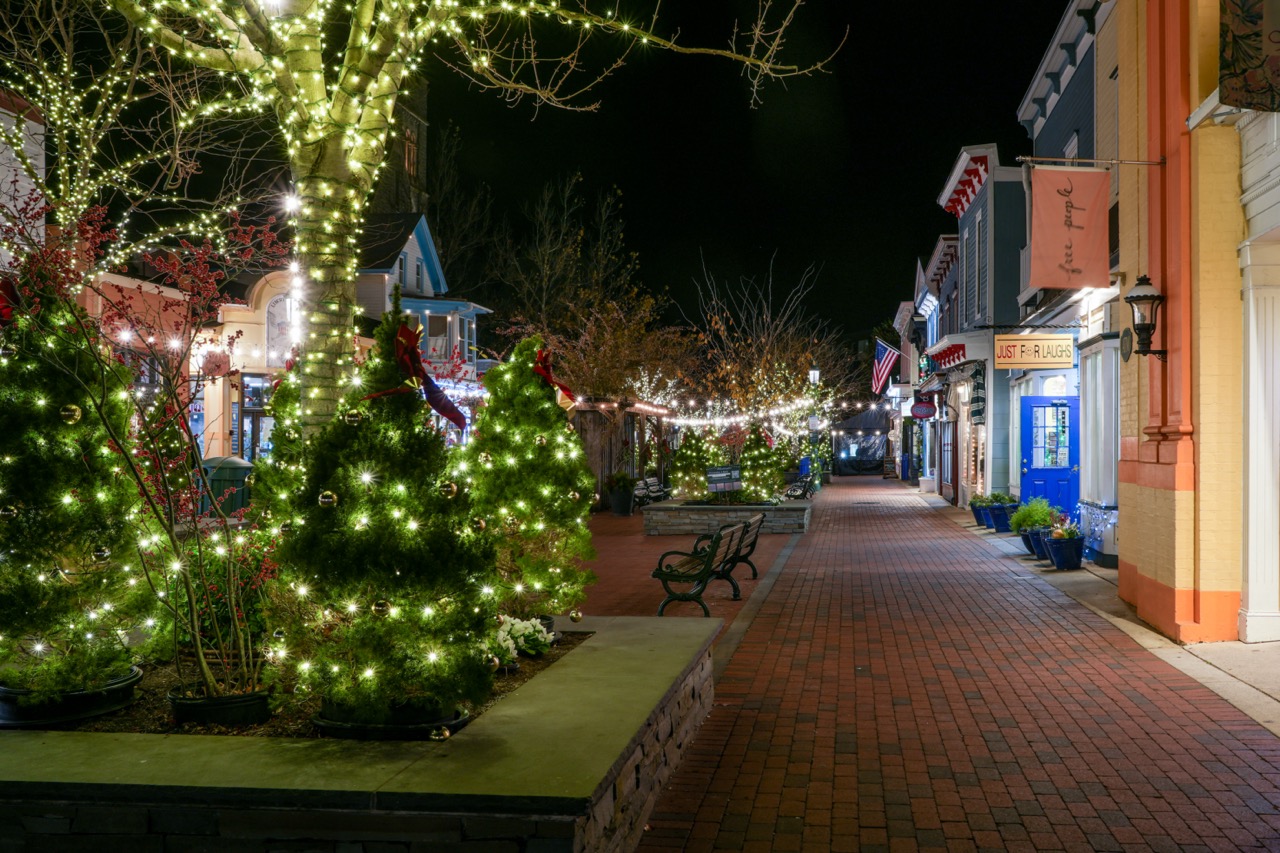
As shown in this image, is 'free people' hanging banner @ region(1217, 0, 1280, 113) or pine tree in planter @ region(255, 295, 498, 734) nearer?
pine tree in planter @ region(255, 295, 498, 734)

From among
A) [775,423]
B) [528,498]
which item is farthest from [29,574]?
[775,423]

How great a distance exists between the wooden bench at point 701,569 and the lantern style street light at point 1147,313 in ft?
14.7

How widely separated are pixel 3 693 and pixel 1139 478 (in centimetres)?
981

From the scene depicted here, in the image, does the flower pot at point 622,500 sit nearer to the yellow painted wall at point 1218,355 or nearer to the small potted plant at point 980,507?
the small potted plant at point 980,507

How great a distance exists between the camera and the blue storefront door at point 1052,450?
57.7 feet

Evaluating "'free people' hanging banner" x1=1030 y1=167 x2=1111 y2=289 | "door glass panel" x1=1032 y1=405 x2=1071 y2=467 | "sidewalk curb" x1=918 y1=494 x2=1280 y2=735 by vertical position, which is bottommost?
"sidewalk curb" x1=918 y1=494 x2=1280 y2=735

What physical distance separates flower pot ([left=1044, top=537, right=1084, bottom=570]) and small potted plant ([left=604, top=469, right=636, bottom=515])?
1267 cm

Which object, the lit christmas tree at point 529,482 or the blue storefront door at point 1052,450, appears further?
the blue storefront door at point 1052,450

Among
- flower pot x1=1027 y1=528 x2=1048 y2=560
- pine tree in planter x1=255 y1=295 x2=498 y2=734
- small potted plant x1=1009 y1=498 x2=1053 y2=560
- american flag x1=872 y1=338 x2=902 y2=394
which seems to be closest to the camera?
pine tree in planter x1=255 y1=295 x2=498 y2=734

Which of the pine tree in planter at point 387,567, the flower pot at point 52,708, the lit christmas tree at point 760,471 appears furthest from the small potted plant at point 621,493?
the pine tree in planter at point 387,567

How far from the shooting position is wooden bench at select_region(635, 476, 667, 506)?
2686 centimetres

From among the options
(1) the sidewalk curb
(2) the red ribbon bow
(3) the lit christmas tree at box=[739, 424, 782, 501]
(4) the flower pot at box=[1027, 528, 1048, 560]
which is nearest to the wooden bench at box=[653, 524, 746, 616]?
(2) the red ribbon bow

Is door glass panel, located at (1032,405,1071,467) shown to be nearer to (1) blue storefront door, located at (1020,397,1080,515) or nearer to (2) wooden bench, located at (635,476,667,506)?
(1) blue storefront door, located at (1020,397,1080,515)

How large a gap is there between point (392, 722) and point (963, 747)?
3.40 meters
